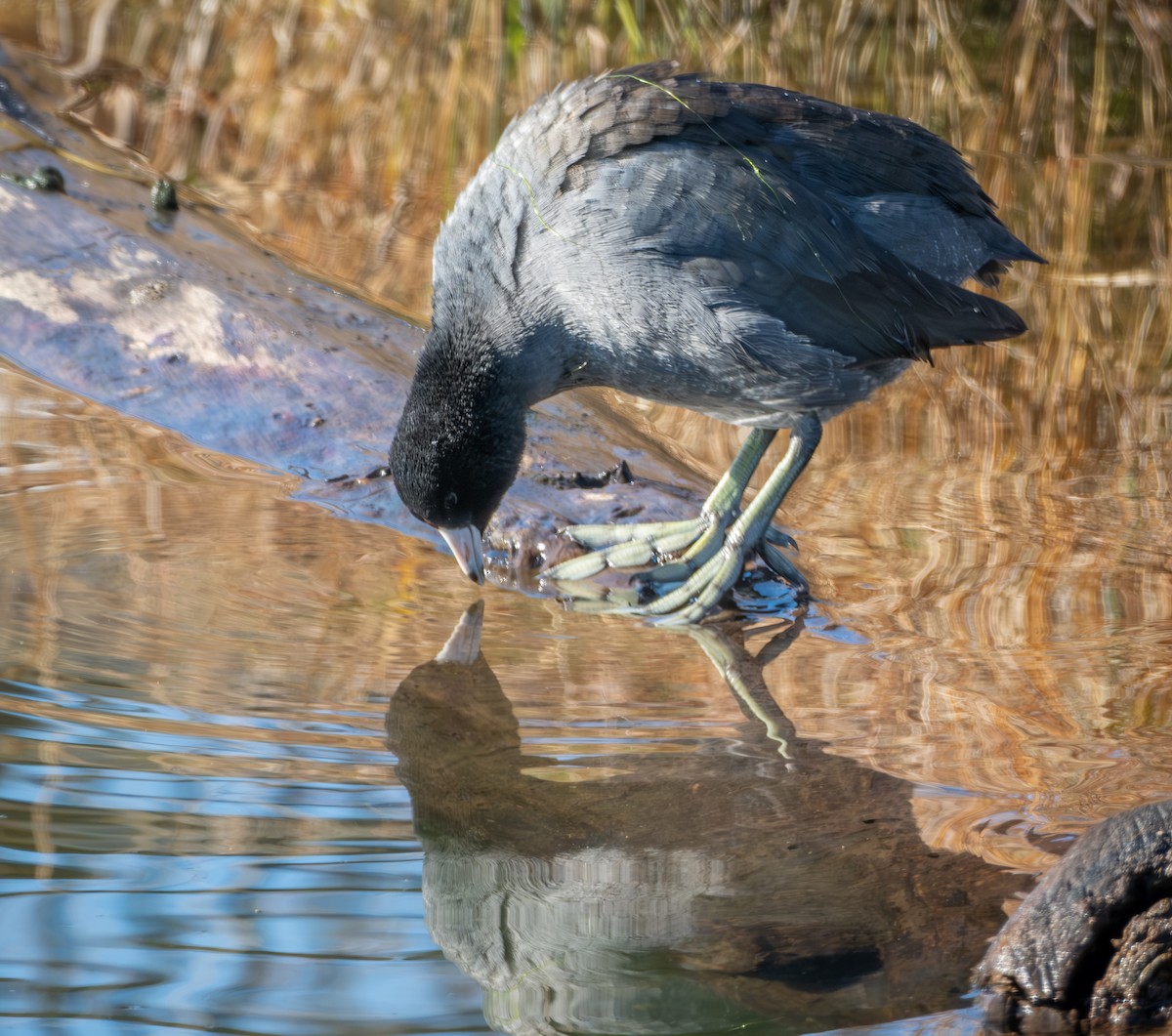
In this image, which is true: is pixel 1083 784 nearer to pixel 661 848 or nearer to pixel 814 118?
pixel 661 848

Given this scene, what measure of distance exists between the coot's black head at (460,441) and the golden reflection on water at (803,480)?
17cm

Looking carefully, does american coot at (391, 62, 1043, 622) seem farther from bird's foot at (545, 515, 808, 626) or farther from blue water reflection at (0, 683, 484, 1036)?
blue water reflection at (0, 683, 484, 1036)

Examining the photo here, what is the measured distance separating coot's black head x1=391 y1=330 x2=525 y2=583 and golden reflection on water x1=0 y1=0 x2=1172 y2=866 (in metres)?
0.17

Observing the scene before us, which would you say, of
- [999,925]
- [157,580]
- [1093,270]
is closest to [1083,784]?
[999,925]

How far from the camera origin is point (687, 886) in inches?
93.8

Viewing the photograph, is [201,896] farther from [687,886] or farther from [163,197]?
[163,197]

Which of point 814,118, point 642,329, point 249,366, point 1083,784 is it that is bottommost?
point 1083,784

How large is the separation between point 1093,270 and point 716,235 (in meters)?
2.73

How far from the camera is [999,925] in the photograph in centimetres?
228

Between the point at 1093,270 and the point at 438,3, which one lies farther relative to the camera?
the point at 438,3

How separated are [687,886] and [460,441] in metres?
1.40

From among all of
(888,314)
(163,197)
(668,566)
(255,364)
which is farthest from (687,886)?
(163,197)

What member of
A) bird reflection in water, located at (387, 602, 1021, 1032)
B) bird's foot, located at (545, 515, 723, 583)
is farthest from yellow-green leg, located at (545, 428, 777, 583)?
bird reflection in water, located at (387, 602, 1021, 1032)

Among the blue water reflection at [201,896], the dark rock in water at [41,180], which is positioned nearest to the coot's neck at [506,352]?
the blue water reflection at [201,896]
